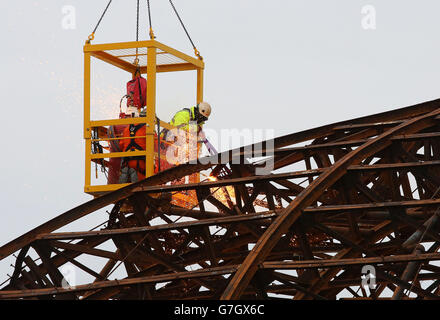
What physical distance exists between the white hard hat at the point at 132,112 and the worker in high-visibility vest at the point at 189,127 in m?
1.18

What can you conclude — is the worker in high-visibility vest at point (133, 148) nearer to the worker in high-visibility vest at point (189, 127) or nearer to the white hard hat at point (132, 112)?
the white hard hat at point (132, 112)

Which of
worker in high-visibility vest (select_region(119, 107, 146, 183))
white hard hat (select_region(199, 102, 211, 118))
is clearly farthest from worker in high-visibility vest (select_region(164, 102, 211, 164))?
worker in high-visibility vest (select_region(119, 107, 146, 183))

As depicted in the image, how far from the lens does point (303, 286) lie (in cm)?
3331

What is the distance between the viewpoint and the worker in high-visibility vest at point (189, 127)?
120ft

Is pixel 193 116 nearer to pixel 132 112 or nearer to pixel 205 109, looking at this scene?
pixel 205 109

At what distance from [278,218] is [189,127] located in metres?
6.03

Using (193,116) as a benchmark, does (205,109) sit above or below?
above

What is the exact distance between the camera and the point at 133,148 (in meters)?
36.5

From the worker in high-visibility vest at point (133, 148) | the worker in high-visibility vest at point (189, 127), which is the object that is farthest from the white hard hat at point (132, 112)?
the worker in high-visibility vest at point (189, 127)

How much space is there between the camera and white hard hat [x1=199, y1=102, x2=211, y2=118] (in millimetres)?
36406

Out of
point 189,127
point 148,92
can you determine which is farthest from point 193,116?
point 148,92

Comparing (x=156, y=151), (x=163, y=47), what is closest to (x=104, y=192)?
(x=156, y=151)

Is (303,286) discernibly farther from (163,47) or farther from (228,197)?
(163,47)
